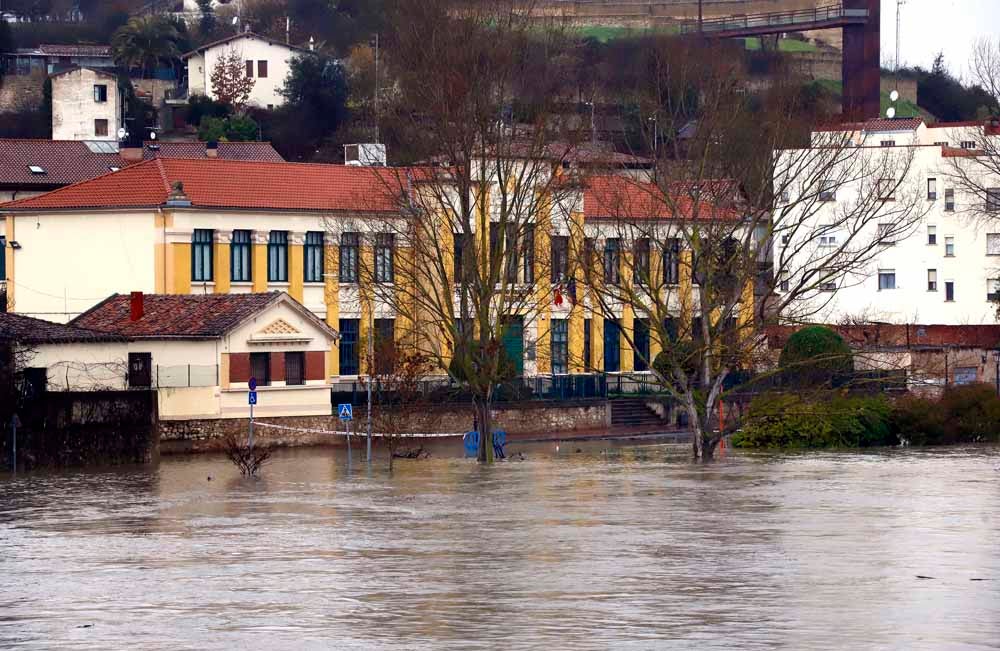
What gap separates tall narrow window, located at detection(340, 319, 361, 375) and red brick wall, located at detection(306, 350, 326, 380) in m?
5.97

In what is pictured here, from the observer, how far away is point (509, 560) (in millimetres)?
27203

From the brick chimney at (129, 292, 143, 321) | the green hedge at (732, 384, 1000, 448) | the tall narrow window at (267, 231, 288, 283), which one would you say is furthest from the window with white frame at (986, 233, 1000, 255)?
the brick chimney at (129, 292, 143, 321)

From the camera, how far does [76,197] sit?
68.1 m

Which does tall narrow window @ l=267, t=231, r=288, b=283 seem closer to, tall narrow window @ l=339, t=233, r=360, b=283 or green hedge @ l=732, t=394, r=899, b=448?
tall narrow window @ l=339, t=233, r=360, b=283

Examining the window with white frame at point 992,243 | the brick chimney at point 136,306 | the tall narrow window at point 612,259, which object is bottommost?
the brick chimney at point 136,306

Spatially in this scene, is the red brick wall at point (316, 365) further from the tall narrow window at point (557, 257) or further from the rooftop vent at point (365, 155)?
the rooftop vent at point (365, 155)

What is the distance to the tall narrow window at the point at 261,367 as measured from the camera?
60312 mm

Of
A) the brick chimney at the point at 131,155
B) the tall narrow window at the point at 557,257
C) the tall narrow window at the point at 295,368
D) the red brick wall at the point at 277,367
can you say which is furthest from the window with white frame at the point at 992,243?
the red brick wall at the point at 277,367

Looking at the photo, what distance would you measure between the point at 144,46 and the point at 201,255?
2674 inches

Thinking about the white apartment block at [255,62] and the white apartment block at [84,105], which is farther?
the white apartment block at [255,62]

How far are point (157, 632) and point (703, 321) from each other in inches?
1097

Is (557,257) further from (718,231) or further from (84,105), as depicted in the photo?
(84,105)

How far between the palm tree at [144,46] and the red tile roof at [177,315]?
237 feet

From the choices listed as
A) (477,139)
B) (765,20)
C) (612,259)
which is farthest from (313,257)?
(765,20)
